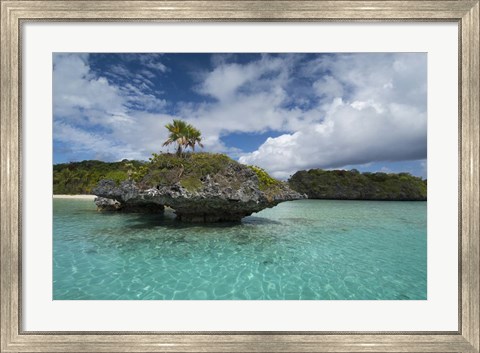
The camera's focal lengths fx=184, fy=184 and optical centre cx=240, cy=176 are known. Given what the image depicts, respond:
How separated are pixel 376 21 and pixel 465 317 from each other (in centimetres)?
466

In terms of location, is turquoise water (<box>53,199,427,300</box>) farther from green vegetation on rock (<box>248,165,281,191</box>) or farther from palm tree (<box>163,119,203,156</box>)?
palm tree (<box>163,119,203,156</box>)

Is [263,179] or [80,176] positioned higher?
[80,176]

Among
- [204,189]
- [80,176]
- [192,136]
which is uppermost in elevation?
[192,136]

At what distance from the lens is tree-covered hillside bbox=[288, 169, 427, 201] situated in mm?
38969

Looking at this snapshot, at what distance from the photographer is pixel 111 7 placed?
2.81m

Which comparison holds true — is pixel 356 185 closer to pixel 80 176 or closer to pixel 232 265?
pixel 232 265

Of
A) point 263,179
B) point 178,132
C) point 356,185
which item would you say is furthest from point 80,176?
point 356,185

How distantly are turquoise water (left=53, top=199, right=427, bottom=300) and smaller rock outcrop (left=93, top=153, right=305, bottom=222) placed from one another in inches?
62.8

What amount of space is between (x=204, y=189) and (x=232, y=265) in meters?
4.99

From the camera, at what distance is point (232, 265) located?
5.77 metres

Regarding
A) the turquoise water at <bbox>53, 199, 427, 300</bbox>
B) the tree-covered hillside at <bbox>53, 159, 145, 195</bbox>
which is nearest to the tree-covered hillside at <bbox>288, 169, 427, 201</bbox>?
the turquoise water at <bbox>53, 199, 427, 300</bbox>

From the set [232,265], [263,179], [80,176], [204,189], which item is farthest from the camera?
[80,176]

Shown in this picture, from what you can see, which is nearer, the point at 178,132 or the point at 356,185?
the point at 178,132

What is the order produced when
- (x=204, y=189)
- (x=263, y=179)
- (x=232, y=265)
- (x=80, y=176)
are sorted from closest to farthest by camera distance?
(x=232, y=265), (x=204, y=189), (x=263, y=179), (x=80, y=176)
